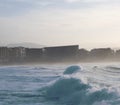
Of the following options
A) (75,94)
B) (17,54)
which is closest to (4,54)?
(17,54)

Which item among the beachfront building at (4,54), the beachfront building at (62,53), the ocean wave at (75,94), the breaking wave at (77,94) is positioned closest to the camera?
the breaking wave at (77,94)

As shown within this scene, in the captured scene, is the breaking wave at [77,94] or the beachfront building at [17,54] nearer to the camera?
the breaking wave at [77,94]

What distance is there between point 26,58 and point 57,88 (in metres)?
81.5

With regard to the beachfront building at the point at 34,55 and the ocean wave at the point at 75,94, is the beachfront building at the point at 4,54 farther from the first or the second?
the ocean wave at the point at 75,94

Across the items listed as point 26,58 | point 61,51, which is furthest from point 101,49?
point 26,58

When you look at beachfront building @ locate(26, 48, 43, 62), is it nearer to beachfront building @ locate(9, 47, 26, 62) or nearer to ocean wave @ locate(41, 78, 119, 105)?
beachfront building @ locate(9, 47, 26, 62)

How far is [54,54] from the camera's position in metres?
97.7

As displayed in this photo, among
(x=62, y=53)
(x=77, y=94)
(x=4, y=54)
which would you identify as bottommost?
(x=77, y=94)

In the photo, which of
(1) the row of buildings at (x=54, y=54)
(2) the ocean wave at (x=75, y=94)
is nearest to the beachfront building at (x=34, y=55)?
(1) the row of buildings at (x=54, y=54)

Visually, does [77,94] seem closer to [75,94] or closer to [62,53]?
[75,94]

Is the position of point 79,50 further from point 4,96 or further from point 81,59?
point 4,96

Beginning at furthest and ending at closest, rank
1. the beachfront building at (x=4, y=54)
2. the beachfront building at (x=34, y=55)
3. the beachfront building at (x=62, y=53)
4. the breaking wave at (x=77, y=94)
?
the beachfront building at (x=34, y=55), the beachfront building at (x=4, y=54), the beachfront building at (x=62, y=53), the breaking wave at (x=77, y=94)

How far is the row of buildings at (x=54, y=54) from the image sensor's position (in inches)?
3832

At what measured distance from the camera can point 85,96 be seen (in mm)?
14961
